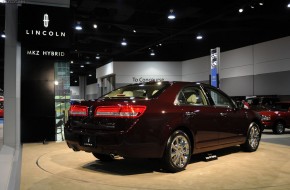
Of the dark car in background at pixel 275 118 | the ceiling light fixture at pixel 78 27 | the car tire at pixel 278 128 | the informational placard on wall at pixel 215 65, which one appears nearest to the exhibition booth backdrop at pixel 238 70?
the informational placard on wall at pixel 215 65

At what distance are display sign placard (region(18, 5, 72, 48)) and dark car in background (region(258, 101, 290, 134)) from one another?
768 cm

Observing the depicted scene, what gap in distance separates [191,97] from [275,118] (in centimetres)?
790

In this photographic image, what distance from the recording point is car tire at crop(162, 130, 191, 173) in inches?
196

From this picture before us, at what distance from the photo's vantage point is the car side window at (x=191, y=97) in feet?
17.9

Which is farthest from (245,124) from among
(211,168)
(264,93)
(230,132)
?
(264,93)

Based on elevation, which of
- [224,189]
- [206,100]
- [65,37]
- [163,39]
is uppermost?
[163,39]

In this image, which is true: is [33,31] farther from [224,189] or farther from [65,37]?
[224,189]

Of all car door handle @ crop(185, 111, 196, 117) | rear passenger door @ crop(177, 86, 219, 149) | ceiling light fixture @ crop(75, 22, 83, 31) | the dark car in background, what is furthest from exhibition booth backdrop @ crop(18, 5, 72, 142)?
ceiling light fixture @ crop(75, 22, 83, 31)

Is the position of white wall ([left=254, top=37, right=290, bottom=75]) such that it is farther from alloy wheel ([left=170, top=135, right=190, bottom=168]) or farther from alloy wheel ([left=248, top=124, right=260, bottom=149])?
alloy wheel ([left=170, top=135, right=190, bottom=168])

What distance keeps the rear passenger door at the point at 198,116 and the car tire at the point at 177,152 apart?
0.23 metres

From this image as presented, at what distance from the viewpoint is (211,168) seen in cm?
545

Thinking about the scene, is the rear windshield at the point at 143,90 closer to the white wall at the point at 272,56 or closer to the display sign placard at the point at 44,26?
the display sign placard at the point at 44,26

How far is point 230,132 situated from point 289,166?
115 cm

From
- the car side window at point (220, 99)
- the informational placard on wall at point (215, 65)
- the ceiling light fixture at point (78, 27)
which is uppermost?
the ceiling light fixture at point (78, 27)
